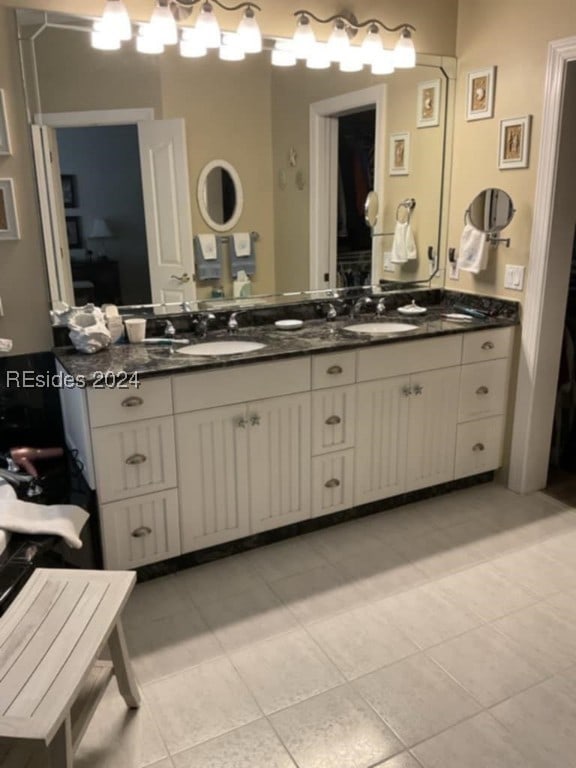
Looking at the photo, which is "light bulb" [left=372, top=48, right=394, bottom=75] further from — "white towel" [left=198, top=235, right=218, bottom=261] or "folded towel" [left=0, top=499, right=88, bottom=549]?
"folded towel" [left=0, top=499, right=88, bottom=549]

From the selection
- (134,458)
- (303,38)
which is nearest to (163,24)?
(303,38)

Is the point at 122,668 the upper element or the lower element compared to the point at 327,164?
lower

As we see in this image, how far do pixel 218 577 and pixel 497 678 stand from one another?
1056mm

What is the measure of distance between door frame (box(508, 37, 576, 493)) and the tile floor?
375mm

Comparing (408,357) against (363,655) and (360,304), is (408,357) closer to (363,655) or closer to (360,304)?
(360,304)

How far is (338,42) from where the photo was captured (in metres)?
2.70

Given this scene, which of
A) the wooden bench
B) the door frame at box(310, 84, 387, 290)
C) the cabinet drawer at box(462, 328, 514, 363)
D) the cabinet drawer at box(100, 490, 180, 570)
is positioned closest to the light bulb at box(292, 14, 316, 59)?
the door frame at box(310, 84, 387, 290)

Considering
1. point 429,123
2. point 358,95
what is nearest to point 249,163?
point 358,95

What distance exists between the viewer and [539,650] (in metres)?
2.05

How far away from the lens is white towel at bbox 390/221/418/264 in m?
3.24

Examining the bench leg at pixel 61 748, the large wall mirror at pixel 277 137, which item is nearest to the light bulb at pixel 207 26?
the large wall mirror at pixel 277 137

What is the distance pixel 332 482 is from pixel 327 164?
1495 mm

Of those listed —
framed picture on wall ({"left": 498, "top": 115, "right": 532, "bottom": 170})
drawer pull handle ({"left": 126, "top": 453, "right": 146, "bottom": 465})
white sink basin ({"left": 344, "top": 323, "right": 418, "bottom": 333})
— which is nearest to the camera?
drawer pull handle ({"left": 126, "top": 453, "right": 146, "bottom": 465})

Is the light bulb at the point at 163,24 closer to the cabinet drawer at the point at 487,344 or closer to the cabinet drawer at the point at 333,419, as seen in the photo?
the cabinet drawer at the point at 333,419
